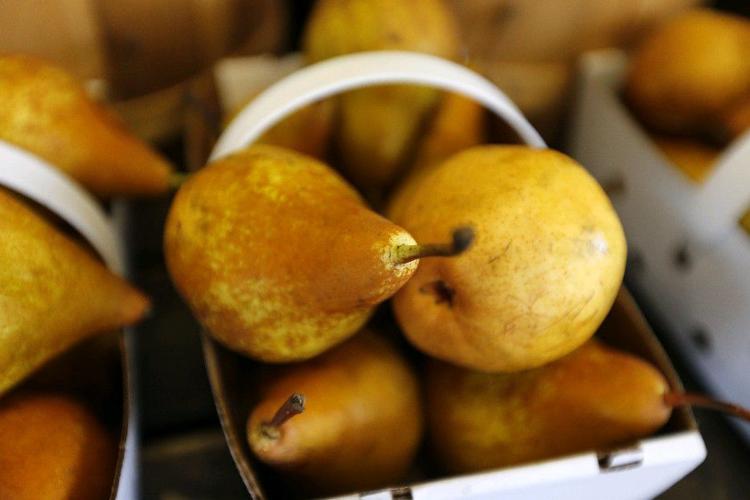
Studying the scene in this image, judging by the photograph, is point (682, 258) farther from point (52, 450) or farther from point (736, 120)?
point (52, 450)

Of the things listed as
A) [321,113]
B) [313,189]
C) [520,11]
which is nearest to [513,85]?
[520,11]

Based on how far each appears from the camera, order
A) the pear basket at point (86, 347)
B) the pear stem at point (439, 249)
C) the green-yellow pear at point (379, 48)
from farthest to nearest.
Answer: the green-yellow pear at point (379, 48) < the pear basket at point (86, 347) < the pear stem at point (439, 249)

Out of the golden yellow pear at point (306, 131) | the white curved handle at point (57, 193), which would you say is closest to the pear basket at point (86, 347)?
the white curved handle at point (57, 193)

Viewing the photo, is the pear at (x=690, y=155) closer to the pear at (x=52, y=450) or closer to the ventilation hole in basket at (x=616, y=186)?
the ventilation hole in basket at (x=616, y=186)

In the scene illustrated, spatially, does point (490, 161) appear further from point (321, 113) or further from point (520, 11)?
point (520, 11)

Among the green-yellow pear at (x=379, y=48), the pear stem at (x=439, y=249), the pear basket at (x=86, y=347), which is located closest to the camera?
the pear stem at (x=439, y=249)

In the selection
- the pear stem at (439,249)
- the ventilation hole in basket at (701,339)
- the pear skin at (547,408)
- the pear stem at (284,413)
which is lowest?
the ventilation hole in basket at (701,339)
